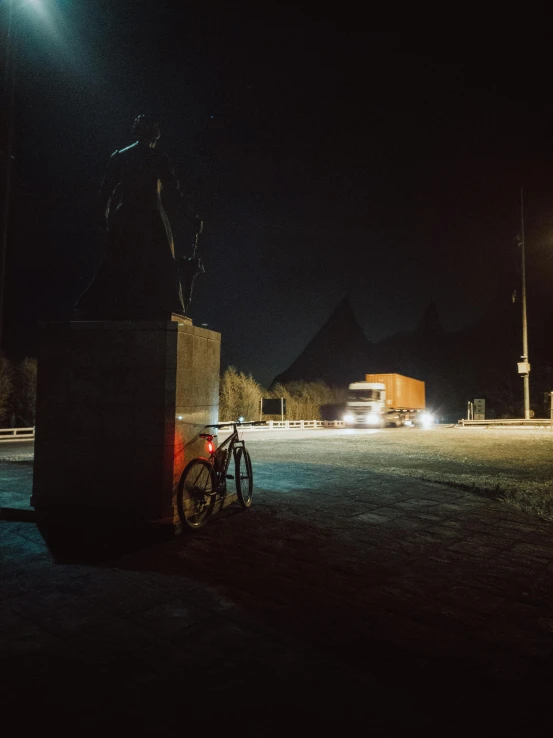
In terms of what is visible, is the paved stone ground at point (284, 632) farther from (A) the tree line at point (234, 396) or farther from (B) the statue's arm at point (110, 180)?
(A) the tree line at point (234, 396)

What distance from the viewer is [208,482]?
5.95 m

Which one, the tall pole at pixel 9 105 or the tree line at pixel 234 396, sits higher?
the tall pole at pixel 9 105

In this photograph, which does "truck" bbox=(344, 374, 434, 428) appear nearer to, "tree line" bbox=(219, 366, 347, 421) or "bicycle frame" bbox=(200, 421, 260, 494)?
"tree line" bbox=(219, 366, 347, 421)

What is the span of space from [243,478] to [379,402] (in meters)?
29.6

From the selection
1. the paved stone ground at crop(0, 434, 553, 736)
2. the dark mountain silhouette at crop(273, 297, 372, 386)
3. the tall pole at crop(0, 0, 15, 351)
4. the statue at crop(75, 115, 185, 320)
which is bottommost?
the paved stone ground at crop(0, 434, 553, 736)

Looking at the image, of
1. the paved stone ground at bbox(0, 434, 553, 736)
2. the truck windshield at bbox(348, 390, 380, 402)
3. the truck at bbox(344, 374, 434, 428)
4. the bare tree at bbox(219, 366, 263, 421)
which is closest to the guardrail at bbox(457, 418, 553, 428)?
the truck at bbox(344, 374, 434, 428)

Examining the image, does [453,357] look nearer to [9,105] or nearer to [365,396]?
[365,396]

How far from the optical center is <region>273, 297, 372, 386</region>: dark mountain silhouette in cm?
15875

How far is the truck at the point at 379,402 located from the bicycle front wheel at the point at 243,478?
2891 centimetres

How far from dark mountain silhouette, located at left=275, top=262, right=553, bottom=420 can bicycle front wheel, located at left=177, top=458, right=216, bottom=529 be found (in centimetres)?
5630

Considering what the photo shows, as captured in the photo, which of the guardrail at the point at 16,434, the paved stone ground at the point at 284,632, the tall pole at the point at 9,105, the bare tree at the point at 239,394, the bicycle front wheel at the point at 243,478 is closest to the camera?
the paved stone ground at the point at 284,632

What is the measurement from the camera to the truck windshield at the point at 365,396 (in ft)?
115

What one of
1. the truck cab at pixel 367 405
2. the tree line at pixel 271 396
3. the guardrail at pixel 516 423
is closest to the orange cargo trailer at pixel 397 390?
the truck cab at pixel 367 405

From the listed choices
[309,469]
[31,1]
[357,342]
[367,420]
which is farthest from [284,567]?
[357,342]
